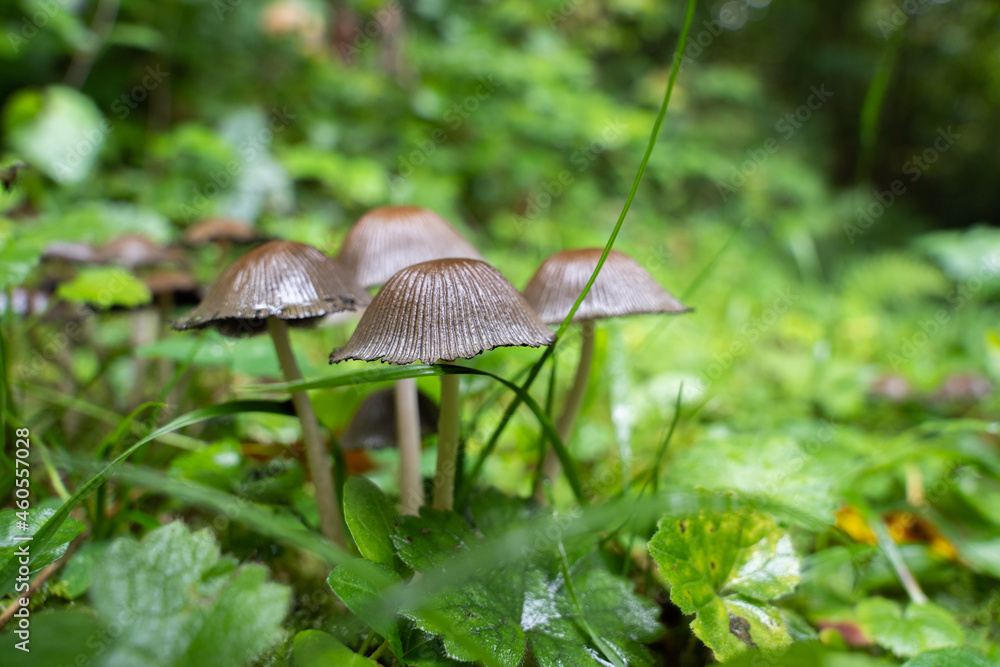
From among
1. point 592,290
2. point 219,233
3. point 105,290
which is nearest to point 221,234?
point 219,233

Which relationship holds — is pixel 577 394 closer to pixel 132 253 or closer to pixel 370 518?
pixel 370 518

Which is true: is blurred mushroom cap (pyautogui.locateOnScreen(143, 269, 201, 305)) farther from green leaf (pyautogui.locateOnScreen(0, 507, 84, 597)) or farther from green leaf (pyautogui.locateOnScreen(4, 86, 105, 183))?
green leaf (pyautogui.locateOnScreen(0, 507, 84, 597))

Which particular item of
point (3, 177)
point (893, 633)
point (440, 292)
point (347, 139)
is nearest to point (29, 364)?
point (3, 177)

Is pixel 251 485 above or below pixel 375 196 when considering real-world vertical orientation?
below

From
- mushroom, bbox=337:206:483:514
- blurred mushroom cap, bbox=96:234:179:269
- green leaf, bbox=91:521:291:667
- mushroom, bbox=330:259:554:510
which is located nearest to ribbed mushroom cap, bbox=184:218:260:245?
blurred mushroom cap, bbox=96:234:179:269

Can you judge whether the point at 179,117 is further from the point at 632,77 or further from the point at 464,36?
the point at 632,77

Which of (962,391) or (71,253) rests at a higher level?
(71,253)

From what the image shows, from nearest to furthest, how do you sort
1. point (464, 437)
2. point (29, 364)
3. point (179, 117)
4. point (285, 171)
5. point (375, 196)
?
point (464, 437) < point (29, 364) < point (375, 196) < point (285, 171) < point (179, 117)
